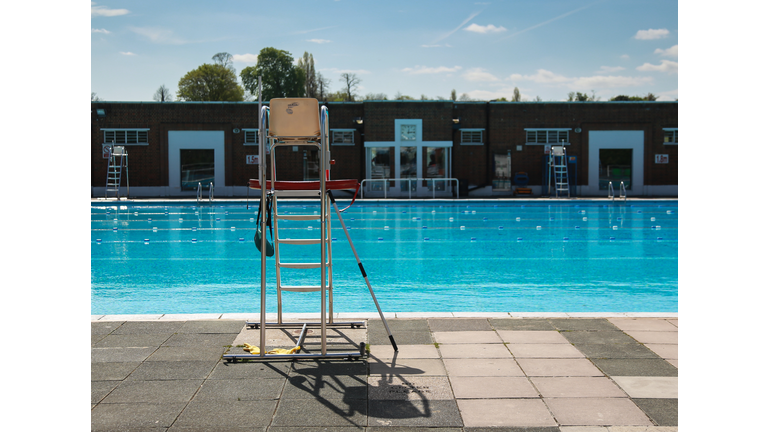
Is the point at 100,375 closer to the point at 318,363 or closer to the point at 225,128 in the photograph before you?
the point at 318,363

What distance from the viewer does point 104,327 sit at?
519cm

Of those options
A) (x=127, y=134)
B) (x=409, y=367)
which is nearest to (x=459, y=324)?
(x=409, y=367)

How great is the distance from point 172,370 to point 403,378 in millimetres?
1630

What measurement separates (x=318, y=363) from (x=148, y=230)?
1259cm

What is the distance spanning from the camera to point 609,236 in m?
14.0

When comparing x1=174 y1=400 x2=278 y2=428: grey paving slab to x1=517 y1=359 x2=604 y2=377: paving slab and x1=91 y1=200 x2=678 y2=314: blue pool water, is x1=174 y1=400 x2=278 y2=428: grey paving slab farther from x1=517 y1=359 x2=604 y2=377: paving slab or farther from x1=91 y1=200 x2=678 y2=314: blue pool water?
x1=91 y1=200 x2=678 y2=314: blue pool water

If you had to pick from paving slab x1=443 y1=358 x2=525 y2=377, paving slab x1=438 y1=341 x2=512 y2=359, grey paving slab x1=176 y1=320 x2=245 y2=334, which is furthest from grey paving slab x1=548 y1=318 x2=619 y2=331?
grey paving slab x1=176 y1=320 x2=245 y2=334

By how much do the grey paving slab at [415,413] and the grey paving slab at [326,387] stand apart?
0.68 ft

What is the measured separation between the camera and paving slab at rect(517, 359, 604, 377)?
3.94 meters

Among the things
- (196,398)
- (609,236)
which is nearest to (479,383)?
(196,398)

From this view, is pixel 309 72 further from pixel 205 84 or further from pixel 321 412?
pixel 321 412

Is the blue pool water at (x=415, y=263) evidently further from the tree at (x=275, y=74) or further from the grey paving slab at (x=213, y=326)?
the tree at (x=275, y=74)

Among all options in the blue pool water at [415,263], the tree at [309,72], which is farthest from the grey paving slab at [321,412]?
the tree at [309,72]

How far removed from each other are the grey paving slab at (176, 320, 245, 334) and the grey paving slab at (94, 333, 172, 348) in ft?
0.73
